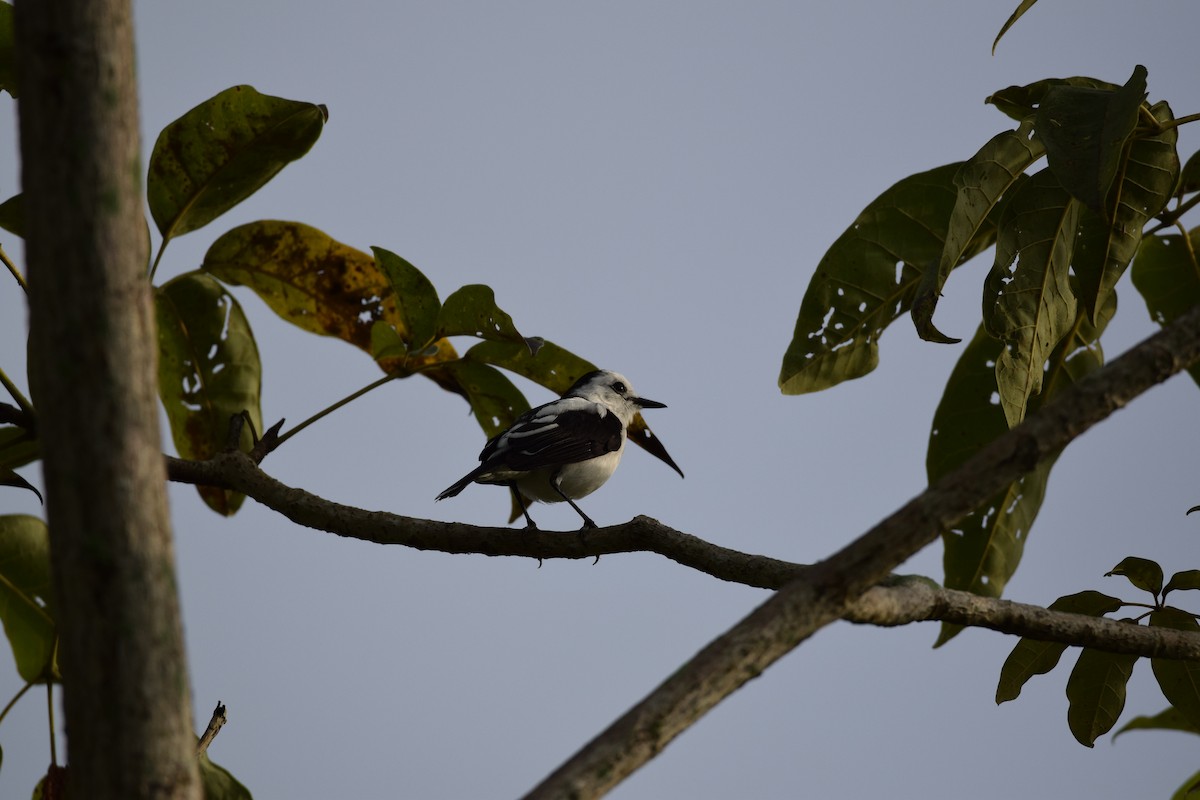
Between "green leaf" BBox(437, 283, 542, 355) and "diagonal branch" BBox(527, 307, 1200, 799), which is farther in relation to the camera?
"green leaf" BBox(437, 283, 542, 355)

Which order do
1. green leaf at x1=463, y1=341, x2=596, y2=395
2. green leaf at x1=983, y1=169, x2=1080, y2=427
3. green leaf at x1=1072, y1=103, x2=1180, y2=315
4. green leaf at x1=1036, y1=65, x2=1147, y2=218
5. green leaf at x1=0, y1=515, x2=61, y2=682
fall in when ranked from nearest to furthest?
green leaf at x1=1036, y1=65, x2=1147, y2=218 < green leaf at x1=983, y1=169, x2=1080, y2=427 < green leaf at x1=1072, y1=103, x2=1180, y2=315 < green leaf at x1=0, y1=515, x2=61, y2=682 < green leaf at x1=463, y1=341, x2=596, y2=395

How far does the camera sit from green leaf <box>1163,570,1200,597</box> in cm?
303

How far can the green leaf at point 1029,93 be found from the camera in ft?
10.1

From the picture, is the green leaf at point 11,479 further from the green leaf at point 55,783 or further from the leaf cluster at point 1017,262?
the leaf cluster at point 1017,262

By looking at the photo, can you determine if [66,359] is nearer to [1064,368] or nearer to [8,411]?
[8,411]

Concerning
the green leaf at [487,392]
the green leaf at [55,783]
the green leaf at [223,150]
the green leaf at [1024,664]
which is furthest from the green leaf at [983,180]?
the green leaf at [55,783]

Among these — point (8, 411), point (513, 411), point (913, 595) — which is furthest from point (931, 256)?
point (8, 411)

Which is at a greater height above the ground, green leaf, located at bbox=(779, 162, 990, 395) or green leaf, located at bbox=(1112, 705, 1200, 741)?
green leaf, located at bbox=(779, 162, 990, 395)

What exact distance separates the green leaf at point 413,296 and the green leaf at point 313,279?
0.29 ft

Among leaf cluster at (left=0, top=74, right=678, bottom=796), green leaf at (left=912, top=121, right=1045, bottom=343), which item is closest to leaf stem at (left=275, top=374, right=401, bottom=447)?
leaf cluster at (left=0, top=74, right=678, bottom=796)

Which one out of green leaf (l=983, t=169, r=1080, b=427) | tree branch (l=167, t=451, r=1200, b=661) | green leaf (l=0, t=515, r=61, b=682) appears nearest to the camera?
tree branch (l=167, t=451, r=1200, b=661)

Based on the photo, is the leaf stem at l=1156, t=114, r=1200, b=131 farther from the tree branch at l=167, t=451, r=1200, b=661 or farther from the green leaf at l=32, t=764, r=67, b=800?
the green leaf at l=32, t=764, r=67, b=800

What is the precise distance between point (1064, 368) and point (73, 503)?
134 inches

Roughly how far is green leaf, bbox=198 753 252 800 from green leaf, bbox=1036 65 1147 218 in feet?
8.48
